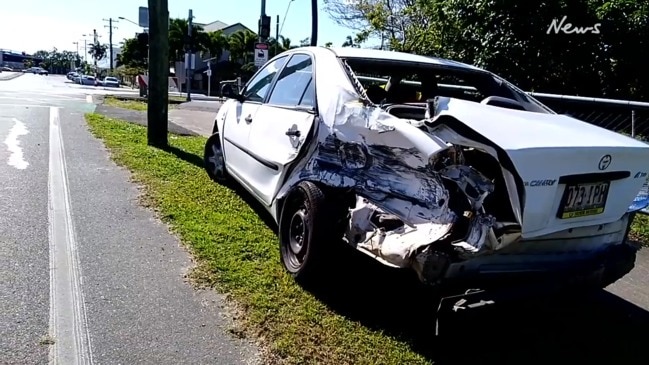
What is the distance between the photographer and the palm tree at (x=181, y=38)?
5444 cm

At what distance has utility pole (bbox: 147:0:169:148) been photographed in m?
8.80

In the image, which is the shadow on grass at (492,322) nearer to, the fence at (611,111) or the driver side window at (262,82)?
the driver side window at (262,82)

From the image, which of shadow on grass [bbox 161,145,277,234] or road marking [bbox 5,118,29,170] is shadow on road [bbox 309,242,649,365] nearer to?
shadow on grass [bbox 161,145,277,234]

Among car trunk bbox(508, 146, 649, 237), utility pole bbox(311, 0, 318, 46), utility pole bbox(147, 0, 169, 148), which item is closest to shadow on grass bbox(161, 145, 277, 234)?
utility pole bbox(147, 0, 169, 148)

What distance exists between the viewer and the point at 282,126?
415 centimetres

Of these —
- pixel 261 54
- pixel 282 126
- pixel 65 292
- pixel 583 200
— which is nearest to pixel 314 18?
pixel 261 54

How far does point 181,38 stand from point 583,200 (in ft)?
186

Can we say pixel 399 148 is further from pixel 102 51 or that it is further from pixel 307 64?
pixel 102 51

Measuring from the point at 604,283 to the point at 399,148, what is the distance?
150 centimetres

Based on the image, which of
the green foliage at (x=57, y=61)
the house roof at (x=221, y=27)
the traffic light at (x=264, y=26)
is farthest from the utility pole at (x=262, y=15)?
the green foliage at (x=57, y=61)

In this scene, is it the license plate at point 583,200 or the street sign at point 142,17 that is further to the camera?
the street sign at point 142,17

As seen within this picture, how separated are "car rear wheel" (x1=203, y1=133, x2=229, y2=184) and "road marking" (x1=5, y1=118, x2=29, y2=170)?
2.41 meters

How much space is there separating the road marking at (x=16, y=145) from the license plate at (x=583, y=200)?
6547 millimetres

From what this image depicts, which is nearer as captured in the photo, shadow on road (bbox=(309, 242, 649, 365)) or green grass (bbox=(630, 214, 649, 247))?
shadow on road (bbox=(309, 242, 649, 365))
